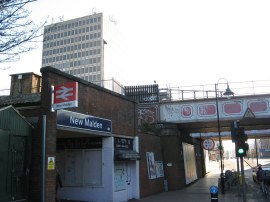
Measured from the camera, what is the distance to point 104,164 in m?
17.2

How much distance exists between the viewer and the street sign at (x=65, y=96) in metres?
12.0

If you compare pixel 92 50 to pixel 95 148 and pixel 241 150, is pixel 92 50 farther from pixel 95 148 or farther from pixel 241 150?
pixel 241 150

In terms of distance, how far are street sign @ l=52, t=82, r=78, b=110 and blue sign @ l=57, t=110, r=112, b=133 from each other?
3.01 ft

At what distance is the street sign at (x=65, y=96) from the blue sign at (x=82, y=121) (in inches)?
36.2

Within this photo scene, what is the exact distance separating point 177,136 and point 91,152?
1099 centimetres

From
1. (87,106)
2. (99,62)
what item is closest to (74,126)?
(87,106)

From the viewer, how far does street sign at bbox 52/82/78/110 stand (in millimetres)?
12016

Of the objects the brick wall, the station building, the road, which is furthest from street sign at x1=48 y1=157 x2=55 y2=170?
the road

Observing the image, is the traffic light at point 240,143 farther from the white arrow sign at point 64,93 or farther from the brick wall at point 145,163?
the white arrow sign at point 64,93

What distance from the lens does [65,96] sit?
1241 cm

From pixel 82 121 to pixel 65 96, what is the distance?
8.55 feet

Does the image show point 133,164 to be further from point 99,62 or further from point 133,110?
point 99,62

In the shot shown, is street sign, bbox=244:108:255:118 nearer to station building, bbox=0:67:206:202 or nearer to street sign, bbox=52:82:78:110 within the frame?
station building, bbox=0:67:206:202

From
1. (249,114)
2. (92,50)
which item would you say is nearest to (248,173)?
(249,114)
